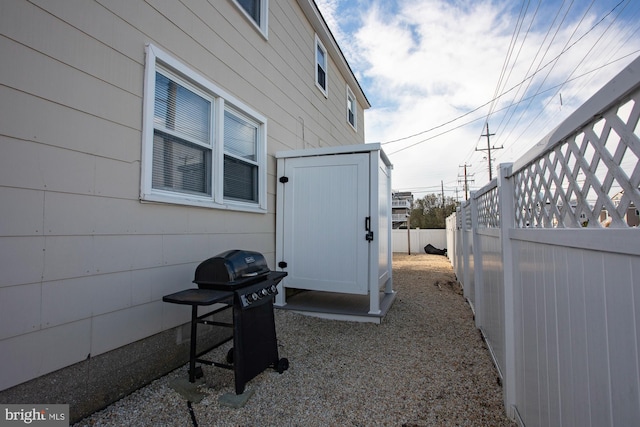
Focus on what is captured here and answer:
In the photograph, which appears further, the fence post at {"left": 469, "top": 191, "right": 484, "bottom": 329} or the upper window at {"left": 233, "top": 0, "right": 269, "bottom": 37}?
the upper window at {"left": 233, "top": 0, "right": 269, "bottom": 37}

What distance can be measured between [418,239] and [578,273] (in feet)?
52.7

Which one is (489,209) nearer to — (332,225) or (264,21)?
(332,225)

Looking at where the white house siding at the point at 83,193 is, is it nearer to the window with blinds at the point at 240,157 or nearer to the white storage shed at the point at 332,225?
the window with blinds at the point at 240,157

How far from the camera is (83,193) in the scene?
208 cm

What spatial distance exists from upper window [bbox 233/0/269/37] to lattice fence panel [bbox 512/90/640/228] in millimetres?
4190

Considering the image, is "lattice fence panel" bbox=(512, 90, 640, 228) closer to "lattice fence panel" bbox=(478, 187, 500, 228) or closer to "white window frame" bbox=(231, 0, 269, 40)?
"lattice fence panel" bbox=(478, 187, 500, 228)

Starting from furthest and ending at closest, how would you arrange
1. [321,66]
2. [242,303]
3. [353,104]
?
[353,104]
[321,66]
[242,303]

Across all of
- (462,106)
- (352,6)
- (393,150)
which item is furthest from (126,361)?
(393,150)

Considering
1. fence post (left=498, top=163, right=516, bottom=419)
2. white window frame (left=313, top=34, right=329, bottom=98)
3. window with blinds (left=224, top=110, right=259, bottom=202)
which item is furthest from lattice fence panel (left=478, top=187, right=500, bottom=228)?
white window frame (left=313, top=34, right=329, bottom=98)

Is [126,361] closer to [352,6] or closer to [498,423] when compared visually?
[498,423]

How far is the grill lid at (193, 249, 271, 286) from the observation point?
2.36 m

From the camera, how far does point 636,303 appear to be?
854 millimetres

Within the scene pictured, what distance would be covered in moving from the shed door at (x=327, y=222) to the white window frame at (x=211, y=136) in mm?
499

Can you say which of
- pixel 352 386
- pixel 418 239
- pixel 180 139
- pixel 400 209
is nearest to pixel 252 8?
pixel 180 139
